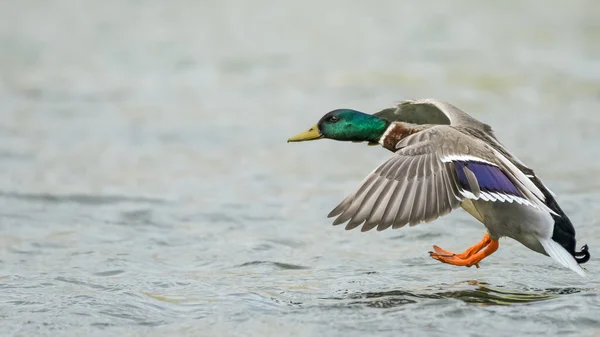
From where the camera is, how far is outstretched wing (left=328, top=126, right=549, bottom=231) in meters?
6.25

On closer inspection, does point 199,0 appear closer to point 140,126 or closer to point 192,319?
point 140,126

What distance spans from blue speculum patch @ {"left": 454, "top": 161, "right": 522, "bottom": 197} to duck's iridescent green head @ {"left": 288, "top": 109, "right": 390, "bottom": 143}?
3.52 feet

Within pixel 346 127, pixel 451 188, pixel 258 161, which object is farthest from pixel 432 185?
pixel 258 161

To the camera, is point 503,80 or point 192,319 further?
point 503,80

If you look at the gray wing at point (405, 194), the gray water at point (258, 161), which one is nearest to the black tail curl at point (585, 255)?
the gray water at point (258, 161)

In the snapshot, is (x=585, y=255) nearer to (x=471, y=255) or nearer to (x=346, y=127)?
(x=471, y=255)

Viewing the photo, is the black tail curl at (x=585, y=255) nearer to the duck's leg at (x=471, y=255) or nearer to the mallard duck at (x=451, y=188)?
the mallard duck at (x=451, y=188)

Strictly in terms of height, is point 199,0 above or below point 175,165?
above

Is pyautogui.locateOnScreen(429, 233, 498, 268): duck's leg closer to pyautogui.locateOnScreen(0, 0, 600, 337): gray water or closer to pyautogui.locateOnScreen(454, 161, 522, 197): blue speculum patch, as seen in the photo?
pyautogui.locateOnScreen(0, 0, 600, 337): gray water

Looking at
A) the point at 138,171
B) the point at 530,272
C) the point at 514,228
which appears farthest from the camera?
the point at 138,171

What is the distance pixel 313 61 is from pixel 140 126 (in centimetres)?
320

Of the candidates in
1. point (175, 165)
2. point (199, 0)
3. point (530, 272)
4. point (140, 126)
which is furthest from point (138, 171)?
point (199, 0)

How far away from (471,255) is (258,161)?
13.6 ft

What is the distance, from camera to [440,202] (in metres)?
6.33
